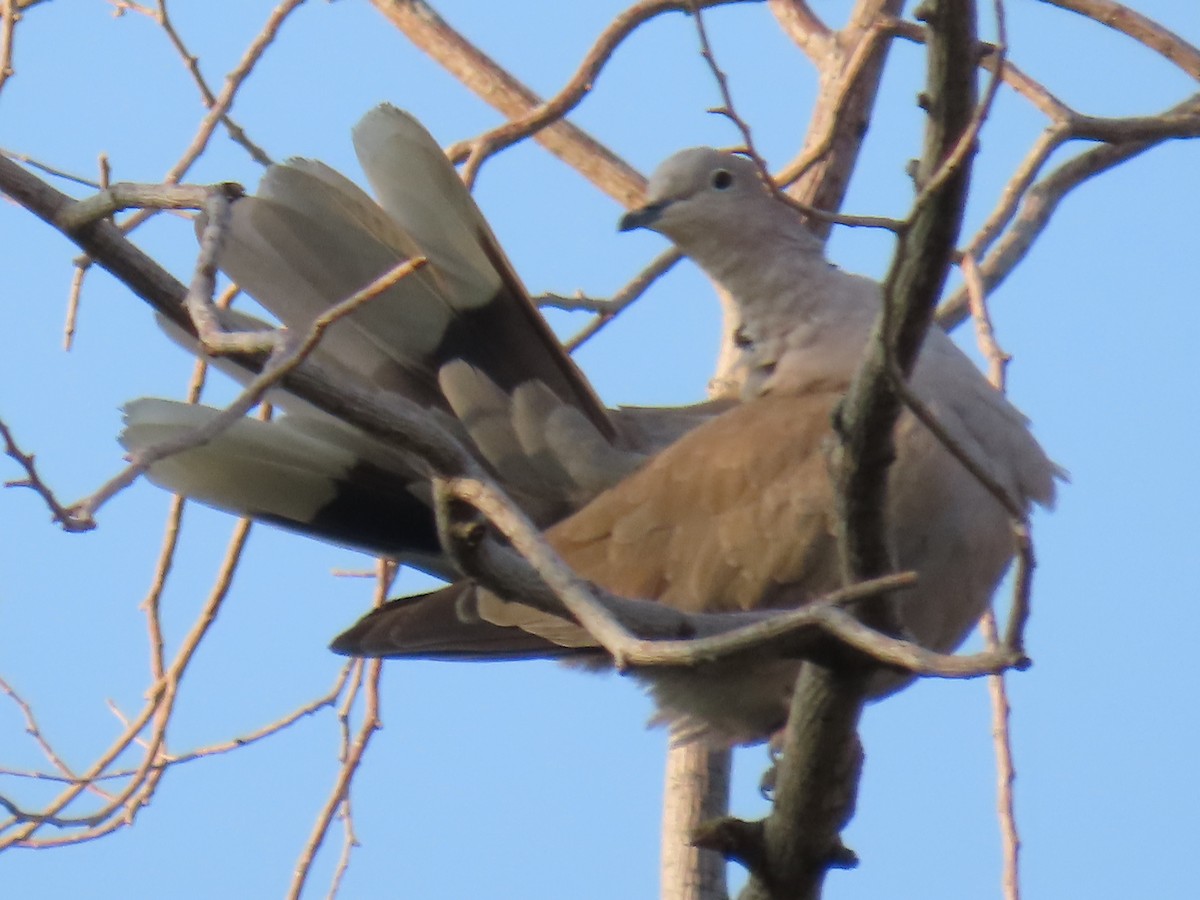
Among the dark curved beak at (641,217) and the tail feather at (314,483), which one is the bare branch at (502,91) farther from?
the tail feather at (314,483)

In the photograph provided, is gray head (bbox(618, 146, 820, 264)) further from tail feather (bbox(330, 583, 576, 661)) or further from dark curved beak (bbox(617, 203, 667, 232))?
tail feather (bbox(330, 583, 576, 661))

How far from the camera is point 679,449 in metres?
3.40

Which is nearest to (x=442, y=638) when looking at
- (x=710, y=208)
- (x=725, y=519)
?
(x=725, y=519)

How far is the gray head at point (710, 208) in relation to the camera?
3568 mm

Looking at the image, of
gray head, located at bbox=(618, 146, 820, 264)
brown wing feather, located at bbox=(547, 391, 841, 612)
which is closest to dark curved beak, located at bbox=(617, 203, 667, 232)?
gray head, located at bbox=(618, 146, 820, 264)

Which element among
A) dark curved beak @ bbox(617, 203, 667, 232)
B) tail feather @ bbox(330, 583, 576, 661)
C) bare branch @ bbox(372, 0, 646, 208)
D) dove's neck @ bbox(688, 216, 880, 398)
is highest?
bare branch @ bbox(372, 0, 646, 208)

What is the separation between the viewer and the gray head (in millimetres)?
3568

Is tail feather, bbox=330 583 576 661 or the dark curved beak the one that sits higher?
the dark curved beak

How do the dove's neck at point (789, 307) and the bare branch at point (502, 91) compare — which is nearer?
the dove's neck at point (789, 307)

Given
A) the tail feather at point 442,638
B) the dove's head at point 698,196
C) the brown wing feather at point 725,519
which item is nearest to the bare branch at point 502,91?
the dove's head at point 698,196

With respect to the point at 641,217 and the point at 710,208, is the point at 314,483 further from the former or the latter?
the point at 710,208

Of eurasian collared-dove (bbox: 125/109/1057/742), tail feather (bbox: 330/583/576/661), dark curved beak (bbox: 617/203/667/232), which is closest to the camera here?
eurasian collared-dove (bbox: 125/109/1057/742)

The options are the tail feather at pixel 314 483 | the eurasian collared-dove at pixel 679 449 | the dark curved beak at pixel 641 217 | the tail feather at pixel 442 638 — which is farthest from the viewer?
the dark curved beak at pixel 641 217

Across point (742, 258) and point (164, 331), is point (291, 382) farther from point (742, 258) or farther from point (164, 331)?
point (742, 258)
